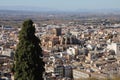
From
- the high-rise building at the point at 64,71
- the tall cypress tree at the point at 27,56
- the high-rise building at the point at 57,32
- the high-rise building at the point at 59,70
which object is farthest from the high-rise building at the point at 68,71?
the high-rise building at the point at 57,32

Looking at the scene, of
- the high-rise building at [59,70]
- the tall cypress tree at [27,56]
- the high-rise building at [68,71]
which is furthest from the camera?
the high-rise building at [68,71]

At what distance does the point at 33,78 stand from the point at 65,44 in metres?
52.6

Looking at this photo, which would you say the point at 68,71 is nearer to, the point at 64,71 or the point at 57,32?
the point at 64,71

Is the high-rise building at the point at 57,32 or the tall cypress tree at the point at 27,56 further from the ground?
the tall cypress tree at the point at 27,56

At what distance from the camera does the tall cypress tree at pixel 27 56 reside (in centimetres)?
734

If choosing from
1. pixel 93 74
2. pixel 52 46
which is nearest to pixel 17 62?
pixel 93 74

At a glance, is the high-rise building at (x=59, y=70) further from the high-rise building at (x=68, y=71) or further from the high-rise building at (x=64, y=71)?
the high-rise building at (x=68, y=71)

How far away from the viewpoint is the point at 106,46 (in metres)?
57.6

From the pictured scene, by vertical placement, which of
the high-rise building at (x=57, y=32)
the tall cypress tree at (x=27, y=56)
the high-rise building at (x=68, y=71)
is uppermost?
the tall cypress tree at (x=27, y=56)

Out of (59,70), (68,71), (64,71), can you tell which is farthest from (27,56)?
(68,71)

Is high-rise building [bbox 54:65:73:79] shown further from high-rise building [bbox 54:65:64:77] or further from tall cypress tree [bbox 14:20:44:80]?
tall cypress tree [bbox 14:20:44:80]

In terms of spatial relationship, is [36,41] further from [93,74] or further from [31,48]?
[93,74]

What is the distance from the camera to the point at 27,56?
7.37 m

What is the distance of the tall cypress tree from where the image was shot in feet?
A: 24.1
